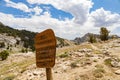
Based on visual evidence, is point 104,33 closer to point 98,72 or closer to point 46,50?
point 98,72

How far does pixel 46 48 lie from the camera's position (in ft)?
30.0

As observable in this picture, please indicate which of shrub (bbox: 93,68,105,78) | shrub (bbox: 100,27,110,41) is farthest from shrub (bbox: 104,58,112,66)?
shrub (bbox: 100,27,110,41)

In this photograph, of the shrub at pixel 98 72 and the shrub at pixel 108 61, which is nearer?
the shrub at pixel 98 72

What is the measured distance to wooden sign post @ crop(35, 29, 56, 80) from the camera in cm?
866

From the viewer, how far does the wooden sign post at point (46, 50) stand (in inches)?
341

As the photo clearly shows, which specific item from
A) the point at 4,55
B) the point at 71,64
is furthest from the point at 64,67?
the point at 4,55

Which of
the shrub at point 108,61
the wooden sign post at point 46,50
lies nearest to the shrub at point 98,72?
the shrub at point 108,61

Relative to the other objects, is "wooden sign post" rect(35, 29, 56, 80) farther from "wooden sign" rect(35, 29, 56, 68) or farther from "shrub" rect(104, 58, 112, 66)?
"shrub" rect(104, 58, 112, 66)

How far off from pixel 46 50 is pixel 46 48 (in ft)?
0.27

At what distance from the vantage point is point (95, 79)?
1897cm

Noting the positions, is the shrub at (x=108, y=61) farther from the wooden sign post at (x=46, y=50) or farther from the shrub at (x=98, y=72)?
the wooden sign post at (x=46, y=50)

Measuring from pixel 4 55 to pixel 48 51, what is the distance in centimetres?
5942

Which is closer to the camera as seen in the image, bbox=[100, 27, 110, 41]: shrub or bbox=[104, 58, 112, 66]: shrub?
bbox=[104, 58, 112, 66]: shrub

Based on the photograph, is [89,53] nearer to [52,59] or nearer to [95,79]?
[95,79]
